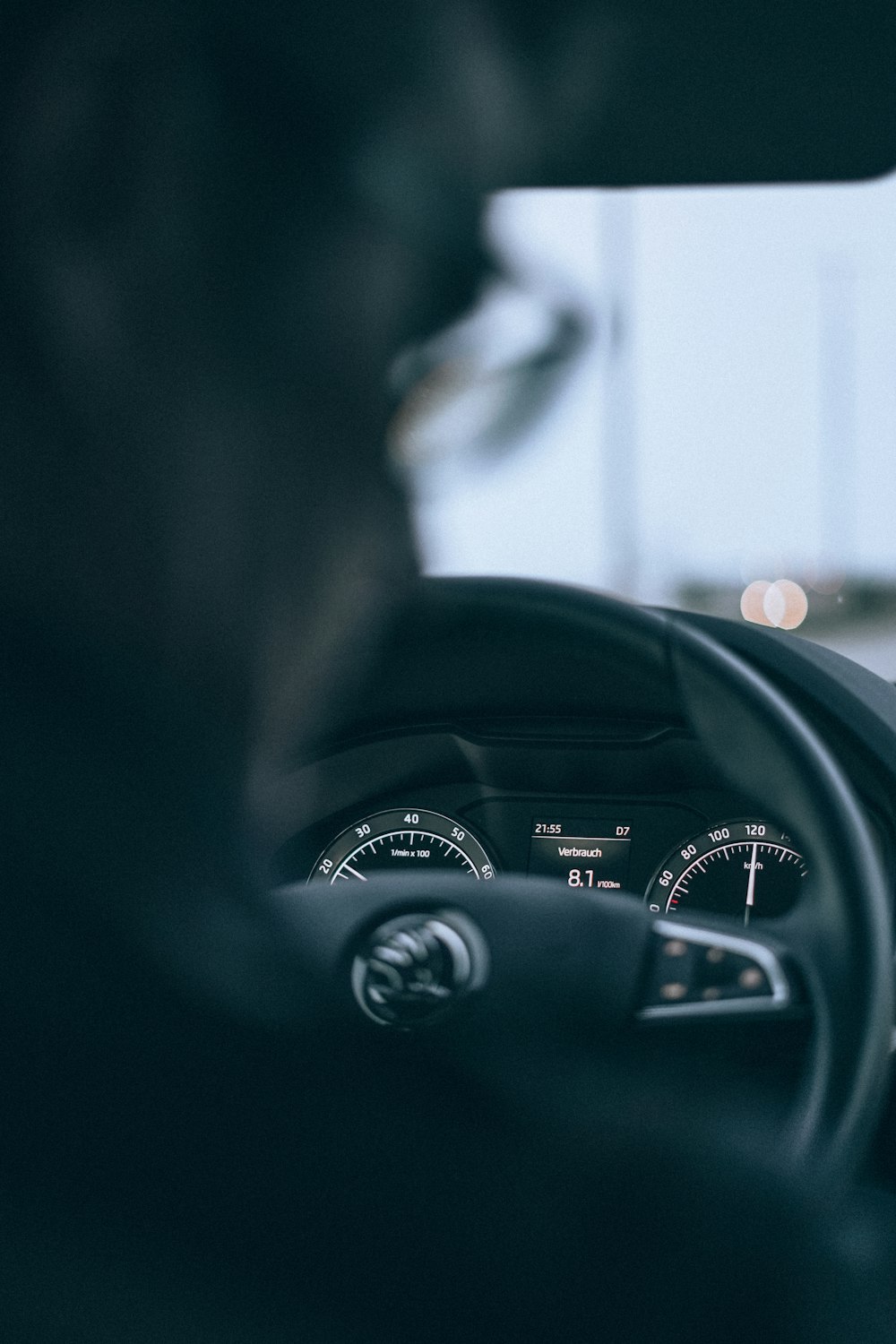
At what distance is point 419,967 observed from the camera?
1.24 metres

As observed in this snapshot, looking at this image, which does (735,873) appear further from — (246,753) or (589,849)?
(246,753)

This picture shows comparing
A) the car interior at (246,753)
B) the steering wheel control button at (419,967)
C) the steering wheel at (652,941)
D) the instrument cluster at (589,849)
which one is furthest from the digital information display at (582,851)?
the car interior at (246,753)

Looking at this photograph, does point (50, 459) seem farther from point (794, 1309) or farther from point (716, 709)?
point (716, 709)

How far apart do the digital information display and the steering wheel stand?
79 cm

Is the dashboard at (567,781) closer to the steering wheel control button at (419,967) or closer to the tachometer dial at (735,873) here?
the tachometer dial at (735,873)

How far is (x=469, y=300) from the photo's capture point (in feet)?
2.97

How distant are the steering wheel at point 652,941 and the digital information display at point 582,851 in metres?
0.79

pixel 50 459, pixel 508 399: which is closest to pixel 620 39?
pixel 508 399

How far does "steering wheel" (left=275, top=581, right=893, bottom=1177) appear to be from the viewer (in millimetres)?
1092

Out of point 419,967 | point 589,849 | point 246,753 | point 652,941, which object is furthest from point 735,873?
point 246,753

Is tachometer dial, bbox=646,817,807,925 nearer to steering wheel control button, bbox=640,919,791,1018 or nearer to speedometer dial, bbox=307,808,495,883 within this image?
speedometer dial, bbox=307,808,495,883

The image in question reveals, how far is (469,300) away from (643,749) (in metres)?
1.51

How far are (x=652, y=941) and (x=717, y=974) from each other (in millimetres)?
164

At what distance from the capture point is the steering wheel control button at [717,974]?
1428 mm
